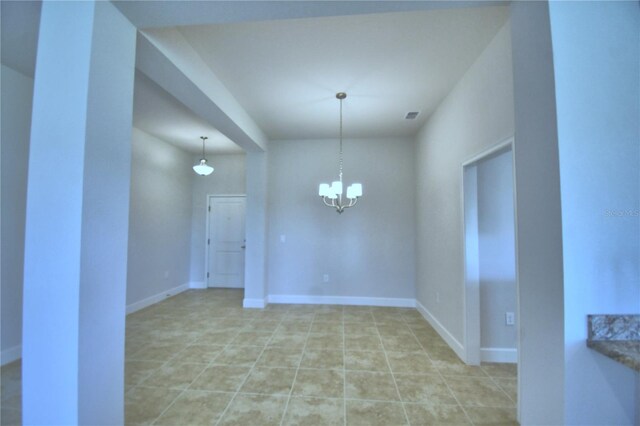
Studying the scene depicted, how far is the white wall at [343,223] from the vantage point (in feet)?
14.8

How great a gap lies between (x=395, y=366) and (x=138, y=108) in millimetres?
4380

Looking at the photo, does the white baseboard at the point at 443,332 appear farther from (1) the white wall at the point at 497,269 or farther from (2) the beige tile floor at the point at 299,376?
(1) the white wall at the point at 497,269

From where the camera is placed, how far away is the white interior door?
5.76 metres

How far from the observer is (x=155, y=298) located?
4.63 meters

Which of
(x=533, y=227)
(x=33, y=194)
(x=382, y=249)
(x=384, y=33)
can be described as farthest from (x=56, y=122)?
(x=382, y=249)

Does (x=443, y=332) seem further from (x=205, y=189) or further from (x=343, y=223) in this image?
(x=205, y=189)

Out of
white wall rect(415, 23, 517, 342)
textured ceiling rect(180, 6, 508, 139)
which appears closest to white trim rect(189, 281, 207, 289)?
textured ceiling rect(180, 6, 508, 139)

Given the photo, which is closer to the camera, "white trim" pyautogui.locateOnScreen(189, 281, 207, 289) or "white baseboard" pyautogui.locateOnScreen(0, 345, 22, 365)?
"white baseboard" pyautogui.locateOnScreen(0, 345, 22, 365)

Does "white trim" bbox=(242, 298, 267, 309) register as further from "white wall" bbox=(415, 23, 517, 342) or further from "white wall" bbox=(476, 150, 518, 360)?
"white wall" bbox=(476, 150, 518, 360)

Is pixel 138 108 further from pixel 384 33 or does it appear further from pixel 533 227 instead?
pixel 533 227

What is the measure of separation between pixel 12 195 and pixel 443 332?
487cm

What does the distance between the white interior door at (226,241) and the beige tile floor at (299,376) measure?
6.49 ft

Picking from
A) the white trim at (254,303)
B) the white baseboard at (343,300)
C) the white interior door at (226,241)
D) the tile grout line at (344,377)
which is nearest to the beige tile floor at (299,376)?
the tile grout line at (344,377)

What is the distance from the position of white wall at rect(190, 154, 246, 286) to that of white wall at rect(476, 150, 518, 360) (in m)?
4.63
